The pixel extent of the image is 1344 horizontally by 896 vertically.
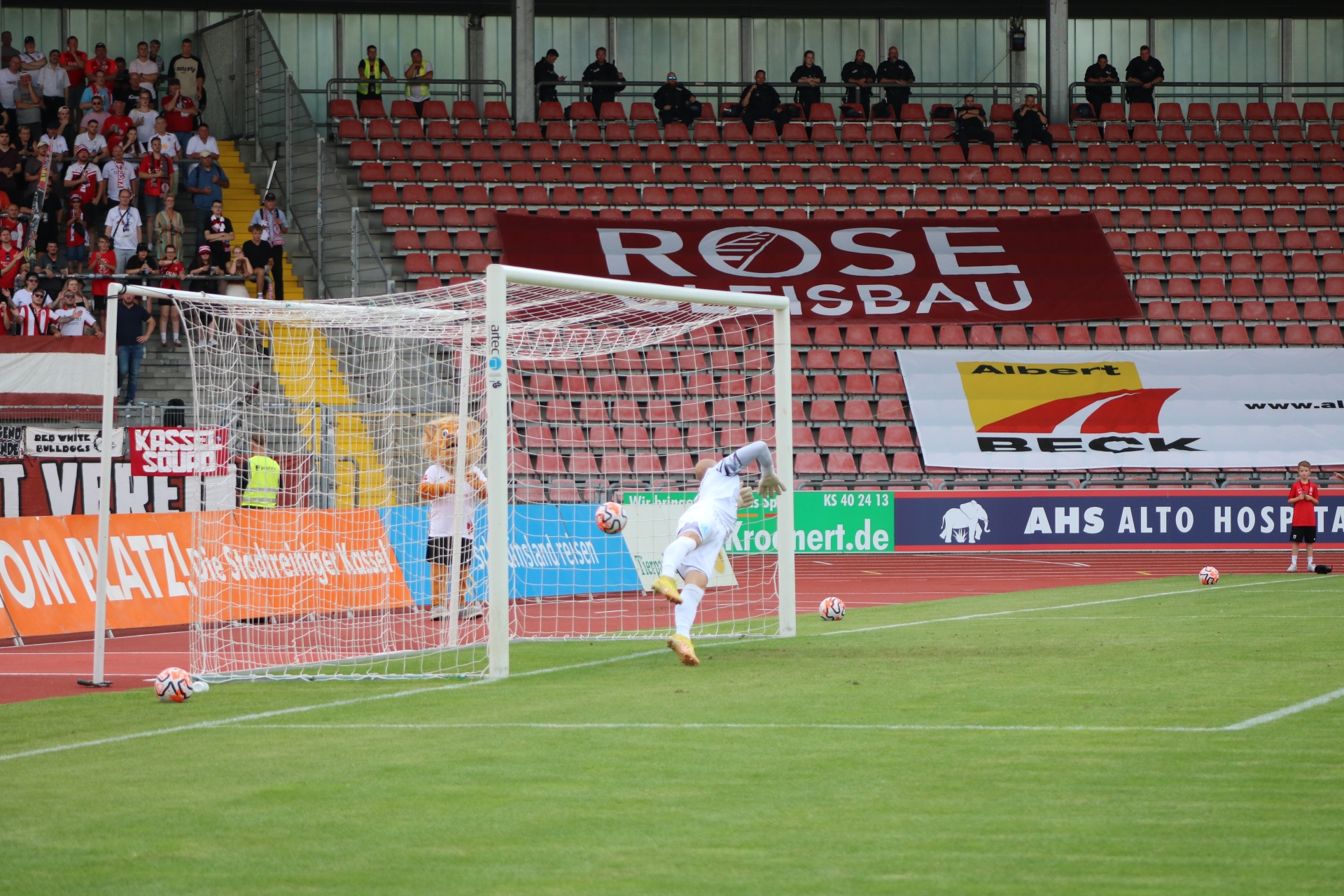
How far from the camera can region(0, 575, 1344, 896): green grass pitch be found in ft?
17.4

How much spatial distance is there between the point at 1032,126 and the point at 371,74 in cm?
1372

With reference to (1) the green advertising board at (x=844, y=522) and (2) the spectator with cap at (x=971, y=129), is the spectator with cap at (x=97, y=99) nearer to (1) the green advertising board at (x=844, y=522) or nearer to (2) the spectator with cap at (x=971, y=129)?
(1) the green advertising board at (x=844, y=522)

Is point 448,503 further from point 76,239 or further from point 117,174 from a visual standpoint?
point 117,174

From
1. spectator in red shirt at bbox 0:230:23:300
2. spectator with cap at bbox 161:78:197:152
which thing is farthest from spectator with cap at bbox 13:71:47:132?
spectator in red shirt at bbox 0:230:23:300

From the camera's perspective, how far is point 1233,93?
35156mm

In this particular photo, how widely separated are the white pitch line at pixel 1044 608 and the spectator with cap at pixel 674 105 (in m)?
16.2

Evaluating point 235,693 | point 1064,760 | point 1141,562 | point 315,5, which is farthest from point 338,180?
point 1064,760

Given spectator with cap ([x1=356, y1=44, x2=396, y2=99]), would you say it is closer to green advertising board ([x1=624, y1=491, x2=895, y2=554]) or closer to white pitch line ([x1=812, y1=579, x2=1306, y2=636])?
green advertising board ([x1=624, y1=491, x2=895, y2=554])

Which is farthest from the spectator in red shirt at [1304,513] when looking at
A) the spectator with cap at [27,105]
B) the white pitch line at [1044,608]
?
the spectator with cap at [27,105]

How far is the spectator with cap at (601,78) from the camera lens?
1235 inches

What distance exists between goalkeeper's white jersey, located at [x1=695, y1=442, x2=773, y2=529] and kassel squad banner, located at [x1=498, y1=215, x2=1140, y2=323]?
50.1 feet

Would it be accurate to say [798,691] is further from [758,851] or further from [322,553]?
[322,553]

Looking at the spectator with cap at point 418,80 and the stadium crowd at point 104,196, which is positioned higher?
the spectator with cap at point 418,80

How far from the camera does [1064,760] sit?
7.17 meters
